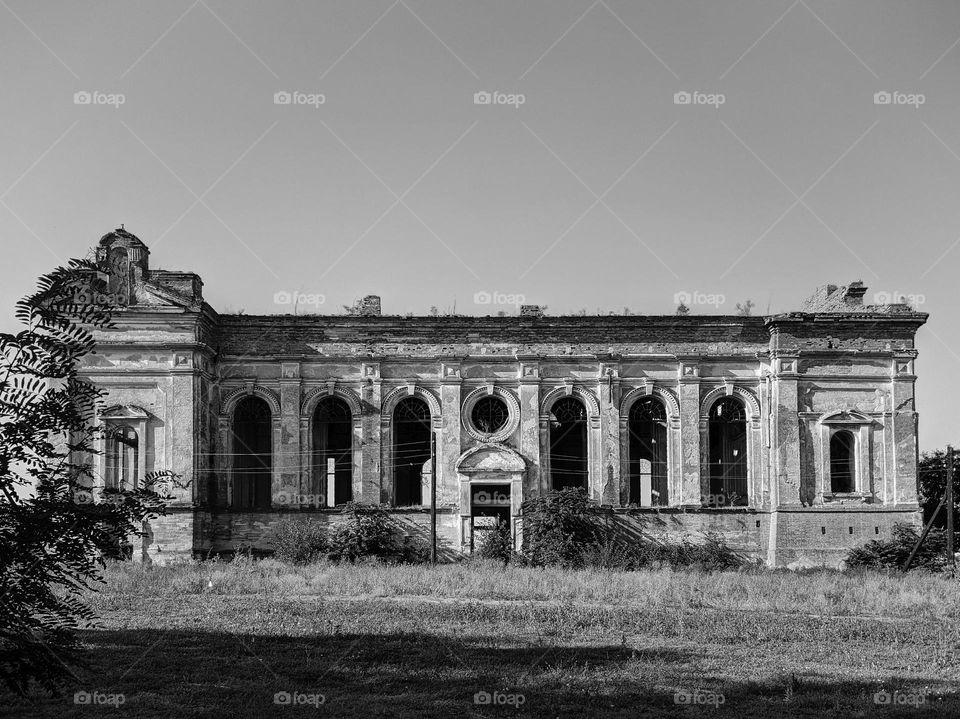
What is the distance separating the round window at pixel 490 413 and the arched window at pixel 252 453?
5630 millimetres

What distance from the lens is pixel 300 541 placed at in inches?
965


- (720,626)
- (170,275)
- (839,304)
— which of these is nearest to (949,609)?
(720,626)

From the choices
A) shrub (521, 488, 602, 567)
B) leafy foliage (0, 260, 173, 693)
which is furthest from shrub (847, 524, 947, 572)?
leafy foliage (0, 260, 173, 693)

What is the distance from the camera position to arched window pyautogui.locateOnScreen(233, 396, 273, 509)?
26.7 m

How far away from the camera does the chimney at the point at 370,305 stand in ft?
89.8

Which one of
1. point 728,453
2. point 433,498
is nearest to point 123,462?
point 433,498

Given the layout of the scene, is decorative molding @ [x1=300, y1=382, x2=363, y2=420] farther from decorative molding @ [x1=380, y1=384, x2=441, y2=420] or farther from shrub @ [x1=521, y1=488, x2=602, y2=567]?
shrub @ [x1=521, y1=488, x2=602, y2=567]

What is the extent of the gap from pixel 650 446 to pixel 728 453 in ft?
7.95

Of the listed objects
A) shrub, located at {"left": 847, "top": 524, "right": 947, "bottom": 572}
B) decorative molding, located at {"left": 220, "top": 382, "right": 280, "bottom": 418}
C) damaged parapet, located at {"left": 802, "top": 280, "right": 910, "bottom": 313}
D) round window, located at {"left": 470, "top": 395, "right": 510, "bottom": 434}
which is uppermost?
damaged parapet, located at {"left": 802, "top": 280, "right": 910, "bottom": 313}

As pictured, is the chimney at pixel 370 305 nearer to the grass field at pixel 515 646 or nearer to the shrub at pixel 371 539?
the shrub at pixel 371 539

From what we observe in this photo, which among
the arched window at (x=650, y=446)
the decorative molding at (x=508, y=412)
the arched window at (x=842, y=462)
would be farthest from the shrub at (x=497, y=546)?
the arched window at (x=842, y=462)

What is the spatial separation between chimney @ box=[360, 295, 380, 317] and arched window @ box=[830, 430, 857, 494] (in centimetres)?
1293

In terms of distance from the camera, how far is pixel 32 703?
955cm

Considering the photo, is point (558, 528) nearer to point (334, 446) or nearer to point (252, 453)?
point (334, 446)
